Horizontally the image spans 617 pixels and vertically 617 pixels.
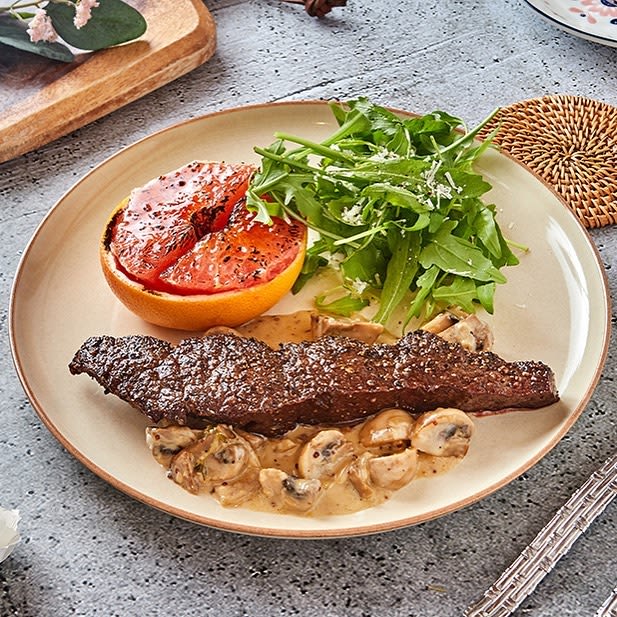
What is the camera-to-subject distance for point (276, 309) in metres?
2.91

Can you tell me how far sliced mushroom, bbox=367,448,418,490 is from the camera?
231 centimetres

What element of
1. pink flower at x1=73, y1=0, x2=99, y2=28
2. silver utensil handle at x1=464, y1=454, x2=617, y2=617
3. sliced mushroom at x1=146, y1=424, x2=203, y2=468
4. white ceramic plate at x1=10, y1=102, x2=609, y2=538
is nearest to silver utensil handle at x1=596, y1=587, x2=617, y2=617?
silver utensil handle at x1=464, y1=454, x2=617, y2=617

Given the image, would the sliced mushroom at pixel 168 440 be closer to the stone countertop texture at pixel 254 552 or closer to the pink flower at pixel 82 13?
the stone countertop texture at pixel 254 552

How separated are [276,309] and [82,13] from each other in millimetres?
1811

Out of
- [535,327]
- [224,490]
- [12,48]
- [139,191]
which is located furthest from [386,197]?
[12,48]

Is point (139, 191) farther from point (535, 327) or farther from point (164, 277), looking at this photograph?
point (535, 327)

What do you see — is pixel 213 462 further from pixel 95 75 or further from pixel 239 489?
pixel 95 75

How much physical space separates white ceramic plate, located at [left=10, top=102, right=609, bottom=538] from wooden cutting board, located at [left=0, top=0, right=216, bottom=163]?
549 mm

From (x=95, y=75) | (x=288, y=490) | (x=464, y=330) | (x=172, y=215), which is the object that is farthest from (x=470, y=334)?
(x=95, y=75)

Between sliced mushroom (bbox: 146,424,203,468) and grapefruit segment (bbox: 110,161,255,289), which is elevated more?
grapefruit segment (bbox: 110,161,255,289)

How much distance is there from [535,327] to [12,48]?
259 centimetres

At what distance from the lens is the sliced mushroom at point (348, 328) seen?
8.87ft

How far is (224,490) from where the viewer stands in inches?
91.0

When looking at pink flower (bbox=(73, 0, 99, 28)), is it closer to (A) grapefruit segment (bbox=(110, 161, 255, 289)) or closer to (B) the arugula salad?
(A) grapefruit segment (bbox=(110, 161, 255, 289))
